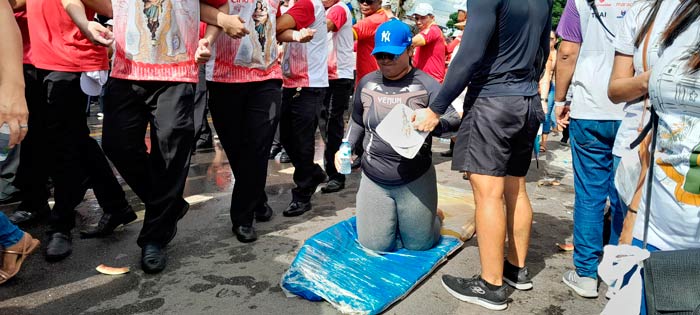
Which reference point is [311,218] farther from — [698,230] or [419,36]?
[698,230]

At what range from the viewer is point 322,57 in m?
4.66

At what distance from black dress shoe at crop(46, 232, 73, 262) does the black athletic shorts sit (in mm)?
2367

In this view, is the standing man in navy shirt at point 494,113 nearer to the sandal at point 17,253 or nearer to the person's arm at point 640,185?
the person's arm at point 640,185

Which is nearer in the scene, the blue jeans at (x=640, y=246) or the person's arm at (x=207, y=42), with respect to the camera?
the blue jeans at (x=640, y=246)

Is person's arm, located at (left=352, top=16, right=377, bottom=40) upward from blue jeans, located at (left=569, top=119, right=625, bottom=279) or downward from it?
upward

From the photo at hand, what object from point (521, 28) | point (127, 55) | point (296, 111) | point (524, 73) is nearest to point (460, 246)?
point (524, 73)

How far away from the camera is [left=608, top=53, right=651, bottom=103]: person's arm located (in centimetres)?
162

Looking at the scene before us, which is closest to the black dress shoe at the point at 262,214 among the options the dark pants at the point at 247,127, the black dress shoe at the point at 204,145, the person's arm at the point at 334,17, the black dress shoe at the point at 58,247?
the dark pants at the point at 247,127

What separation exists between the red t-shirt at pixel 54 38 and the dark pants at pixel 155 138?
0.41m

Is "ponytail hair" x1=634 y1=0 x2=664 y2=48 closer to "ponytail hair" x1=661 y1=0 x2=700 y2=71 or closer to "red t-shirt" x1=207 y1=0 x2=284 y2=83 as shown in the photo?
"ponytail hair" x1=661 y1=0 x2=700 y2=71

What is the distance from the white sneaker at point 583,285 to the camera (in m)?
2.81

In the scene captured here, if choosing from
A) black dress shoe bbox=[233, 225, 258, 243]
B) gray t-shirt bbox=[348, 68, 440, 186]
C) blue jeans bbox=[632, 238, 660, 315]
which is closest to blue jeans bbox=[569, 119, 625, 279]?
gray t-shirt bbox=[348, 68, 440, 186]

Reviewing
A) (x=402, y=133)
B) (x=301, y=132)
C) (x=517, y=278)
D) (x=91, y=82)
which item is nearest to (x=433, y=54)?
(x=301, y=132)

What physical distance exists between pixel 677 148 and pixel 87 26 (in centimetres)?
279
